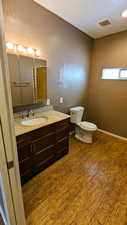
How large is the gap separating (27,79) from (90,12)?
1597 mm

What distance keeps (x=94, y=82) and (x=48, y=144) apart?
232 cm

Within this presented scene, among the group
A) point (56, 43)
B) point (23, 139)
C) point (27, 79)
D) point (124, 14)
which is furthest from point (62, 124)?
point (124, 14)

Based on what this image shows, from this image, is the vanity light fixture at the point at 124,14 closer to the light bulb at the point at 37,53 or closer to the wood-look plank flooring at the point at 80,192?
the light bulb at the point at 37,53

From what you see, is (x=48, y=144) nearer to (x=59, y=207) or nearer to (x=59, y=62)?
(x=59, y=207)

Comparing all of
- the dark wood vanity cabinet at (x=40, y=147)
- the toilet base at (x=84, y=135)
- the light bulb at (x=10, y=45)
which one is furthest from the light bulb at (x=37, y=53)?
the toilet base at (x=84, y=135)

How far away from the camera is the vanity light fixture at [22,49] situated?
162 cm

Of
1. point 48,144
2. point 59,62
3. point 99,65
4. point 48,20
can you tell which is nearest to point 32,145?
point 48,144

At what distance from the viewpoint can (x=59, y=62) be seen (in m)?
2.36

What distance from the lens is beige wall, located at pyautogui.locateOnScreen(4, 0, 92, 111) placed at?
5.46ft

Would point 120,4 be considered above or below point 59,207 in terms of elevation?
above

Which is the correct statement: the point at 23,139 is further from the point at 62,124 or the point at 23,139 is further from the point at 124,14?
the point at 124,14

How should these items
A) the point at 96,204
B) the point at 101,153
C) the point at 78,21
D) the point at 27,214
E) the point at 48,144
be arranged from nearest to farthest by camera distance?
the point at 27,214
the point at 96,204
the point at 48,144
the point at 78,21
the point at 101,153

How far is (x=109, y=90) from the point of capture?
3000mm

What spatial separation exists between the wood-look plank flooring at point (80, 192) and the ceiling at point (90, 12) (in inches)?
104
